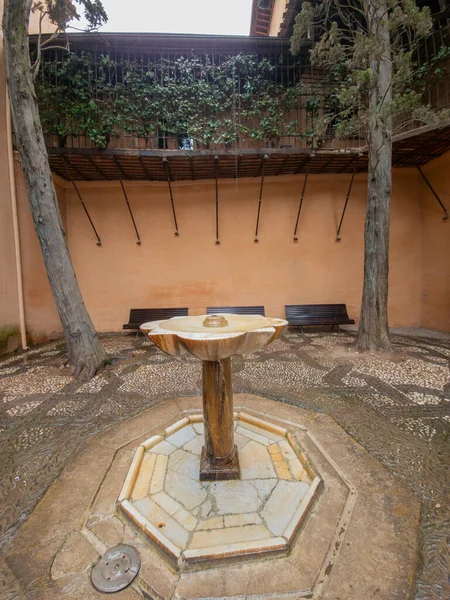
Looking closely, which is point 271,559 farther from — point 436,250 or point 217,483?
point 436,250

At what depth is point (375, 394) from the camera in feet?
11.6

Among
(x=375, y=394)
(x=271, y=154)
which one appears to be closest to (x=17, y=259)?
(x=271, y=154)

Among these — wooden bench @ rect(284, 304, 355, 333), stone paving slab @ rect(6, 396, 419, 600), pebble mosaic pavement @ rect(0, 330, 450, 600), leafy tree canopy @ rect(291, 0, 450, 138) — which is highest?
leafy tree canopy @ rect(291, 0, 450, 138)

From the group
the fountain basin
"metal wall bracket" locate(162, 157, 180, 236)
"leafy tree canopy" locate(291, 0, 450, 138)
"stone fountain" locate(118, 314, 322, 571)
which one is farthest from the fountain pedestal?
"metal wall bracket" locate(162, 157, 180, 236)

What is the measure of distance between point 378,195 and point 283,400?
4.32 metres

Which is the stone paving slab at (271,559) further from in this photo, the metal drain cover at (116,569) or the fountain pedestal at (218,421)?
the fountain pedestal at (218,421)

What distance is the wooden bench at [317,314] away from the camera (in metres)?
7.00

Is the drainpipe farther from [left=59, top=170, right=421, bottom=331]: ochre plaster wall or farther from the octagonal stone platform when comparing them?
the octagonal stone platform

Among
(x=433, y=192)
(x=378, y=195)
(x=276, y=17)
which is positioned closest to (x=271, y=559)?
(x=378, y=195)

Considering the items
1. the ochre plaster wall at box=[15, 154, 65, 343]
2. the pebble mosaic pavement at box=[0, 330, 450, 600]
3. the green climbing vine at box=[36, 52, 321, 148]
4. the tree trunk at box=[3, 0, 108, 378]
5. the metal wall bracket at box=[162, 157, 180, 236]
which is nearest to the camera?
the pebble mosaic pavement at box=[0, 330, 450, 600]

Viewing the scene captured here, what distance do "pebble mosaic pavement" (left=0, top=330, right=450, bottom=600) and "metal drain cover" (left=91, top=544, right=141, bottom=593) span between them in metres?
0.38

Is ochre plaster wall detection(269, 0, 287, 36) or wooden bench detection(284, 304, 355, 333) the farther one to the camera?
ochre plaster wall detection(269, 0, 287, 36)

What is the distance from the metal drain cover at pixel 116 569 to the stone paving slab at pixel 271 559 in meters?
0.04

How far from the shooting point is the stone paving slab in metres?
1.38
